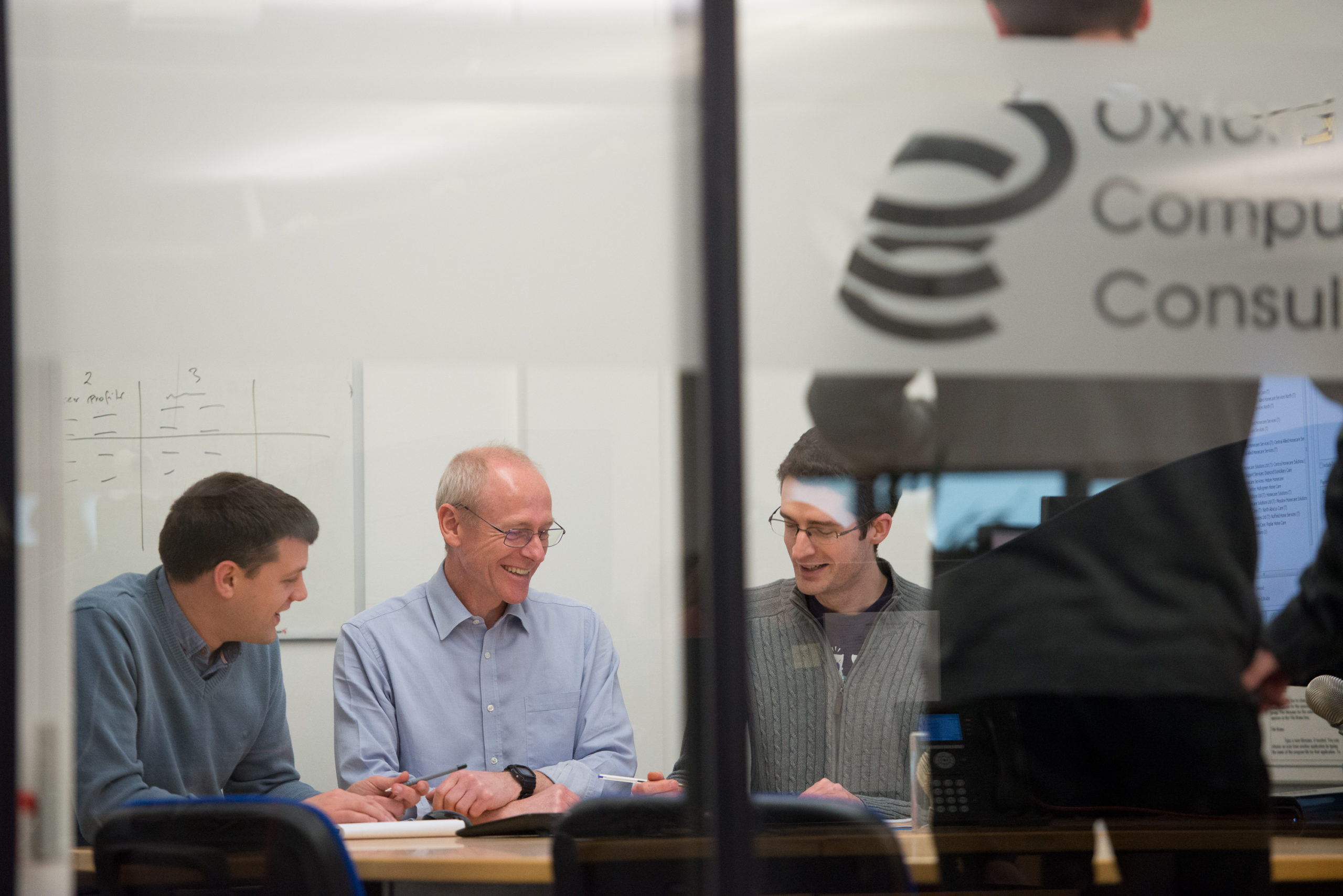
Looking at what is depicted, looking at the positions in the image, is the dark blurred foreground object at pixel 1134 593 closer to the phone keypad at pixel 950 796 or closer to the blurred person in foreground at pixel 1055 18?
the phone keypad at pixel 950 796

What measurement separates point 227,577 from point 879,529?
3.34 ft

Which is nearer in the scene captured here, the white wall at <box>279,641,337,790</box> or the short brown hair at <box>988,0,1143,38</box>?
the short brown hair at <box>988,0,1143,38</box>

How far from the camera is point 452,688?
7.08 ft

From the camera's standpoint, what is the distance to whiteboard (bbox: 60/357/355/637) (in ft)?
4.82

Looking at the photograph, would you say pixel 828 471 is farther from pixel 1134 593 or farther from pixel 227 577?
Result: pixel 227 577

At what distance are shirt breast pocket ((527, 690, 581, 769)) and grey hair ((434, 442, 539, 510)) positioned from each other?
1.22 feet

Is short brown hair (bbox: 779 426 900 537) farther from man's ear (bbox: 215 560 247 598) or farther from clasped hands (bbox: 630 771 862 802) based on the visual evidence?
man's ear (bbox: 215 560 247 598)

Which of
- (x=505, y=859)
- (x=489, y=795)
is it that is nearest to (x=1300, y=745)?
(x=505, y=859)

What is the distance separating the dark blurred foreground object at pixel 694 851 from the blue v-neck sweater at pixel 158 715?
56cm

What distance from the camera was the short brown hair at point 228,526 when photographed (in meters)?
1.71

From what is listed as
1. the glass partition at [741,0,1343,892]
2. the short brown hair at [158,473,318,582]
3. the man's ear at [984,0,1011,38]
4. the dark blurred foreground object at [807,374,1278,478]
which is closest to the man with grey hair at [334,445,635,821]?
the short brown hair at [158,473,318,582]

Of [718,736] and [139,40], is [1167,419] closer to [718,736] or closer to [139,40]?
[718,736]

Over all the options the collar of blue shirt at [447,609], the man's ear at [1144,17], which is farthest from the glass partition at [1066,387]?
the collar of blue shirt at [447,609]

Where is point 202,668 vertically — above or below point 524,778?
above
